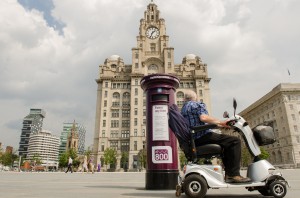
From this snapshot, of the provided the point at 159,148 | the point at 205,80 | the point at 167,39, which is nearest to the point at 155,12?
the point at 167,39

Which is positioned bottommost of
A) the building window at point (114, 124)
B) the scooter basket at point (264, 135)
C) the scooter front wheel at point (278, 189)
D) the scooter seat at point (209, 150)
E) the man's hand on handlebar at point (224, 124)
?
the scooter front wheel at point (278, 189)

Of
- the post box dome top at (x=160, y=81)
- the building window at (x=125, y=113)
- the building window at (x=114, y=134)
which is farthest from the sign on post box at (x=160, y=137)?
the building window at (x=125, y=113)

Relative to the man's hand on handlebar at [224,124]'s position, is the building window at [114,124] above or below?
above

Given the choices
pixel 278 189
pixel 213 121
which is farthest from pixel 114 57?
pixel 278 189

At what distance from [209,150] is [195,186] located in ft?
2.18

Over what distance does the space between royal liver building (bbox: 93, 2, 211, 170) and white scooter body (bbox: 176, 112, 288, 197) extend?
206 ft

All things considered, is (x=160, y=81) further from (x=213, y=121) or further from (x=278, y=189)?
(x=278, y=189)

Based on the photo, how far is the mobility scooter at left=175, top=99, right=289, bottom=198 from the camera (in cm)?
382

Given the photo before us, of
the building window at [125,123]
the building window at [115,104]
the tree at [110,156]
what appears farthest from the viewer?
the building window at [115,104]

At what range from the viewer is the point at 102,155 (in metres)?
66.4

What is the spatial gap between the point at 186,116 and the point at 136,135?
63965 millimetres

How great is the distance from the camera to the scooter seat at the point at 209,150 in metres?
4.13

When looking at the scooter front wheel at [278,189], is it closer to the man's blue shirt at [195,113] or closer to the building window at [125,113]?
the man's blue shirt at [195,113]

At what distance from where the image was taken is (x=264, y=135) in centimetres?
410
